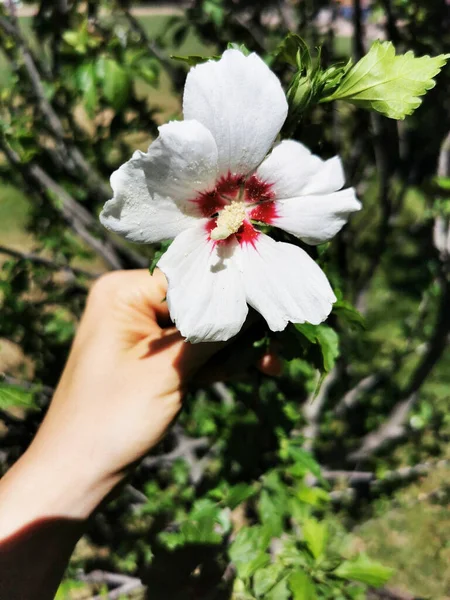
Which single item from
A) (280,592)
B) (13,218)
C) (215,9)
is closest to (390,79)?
(280,592)

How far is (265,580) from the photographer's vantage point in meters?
1.76

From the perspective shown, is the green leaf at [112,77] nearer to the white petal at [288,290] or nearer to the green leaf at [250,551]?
the white petal at [288,290]

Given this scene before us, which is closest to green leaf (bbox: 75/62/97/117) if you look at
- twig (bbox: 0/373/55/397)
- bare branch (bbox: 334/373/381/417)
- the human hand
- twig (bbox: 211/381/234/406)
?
the human hand

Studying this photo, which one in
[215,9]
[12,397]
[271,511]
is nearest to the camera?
[12,397]

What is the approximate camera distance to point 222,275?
3.82 ft

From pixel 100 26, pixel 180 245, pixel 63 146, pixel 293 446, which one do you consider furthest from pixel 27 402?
pixel 100 26

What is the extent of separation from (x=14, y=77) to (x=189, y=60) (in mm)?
1775

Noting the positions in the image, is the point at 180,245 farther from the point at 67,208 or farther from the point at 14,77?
the point at 14,77

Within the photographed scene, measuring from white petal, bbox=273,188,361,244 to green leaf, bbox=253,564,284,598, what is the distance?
3.93ft

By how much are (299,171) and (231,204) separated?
6.8 inches

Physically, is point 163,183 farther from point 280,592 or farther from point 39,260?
point 39,260

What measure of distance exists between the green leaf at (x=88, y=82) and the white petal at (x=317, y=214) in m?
1.48

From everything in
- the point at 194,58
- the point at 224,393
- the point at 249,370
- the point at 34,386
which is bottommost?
the point at 224,393

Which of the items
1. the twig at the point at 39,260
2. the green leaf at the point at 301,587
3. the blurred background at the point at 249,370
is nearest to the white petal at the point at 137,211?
the blurred background at the point at 249,370
